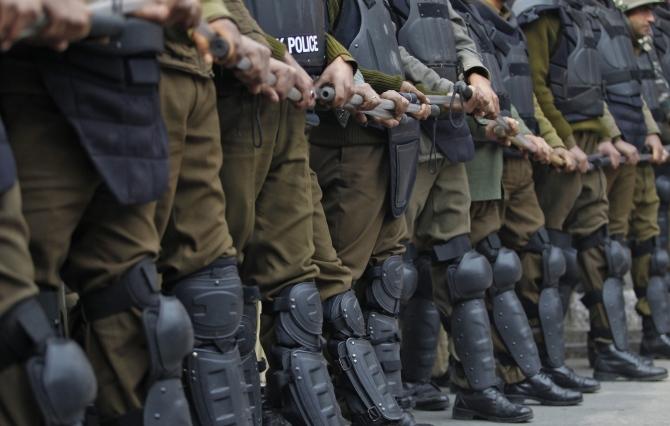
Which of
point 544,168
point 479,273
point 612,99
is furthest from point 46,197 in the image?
point 612,99

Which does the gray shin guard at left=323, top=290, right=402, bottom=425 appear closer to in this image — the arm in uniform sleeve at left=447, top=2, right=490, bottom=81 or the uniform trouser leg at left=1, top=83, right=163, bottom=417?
the uniform trouser leg at left=1, top=83, right=163, bottom=417

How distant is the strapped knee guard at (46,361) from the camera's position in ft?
10.4

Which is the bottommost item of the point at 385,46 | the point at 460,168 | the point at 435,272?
the point at 435,272

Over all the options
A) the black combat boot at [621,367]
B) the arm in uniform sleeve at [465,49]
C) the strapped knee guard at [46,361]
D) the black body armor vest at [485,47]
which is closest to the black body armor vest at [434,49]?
the arm in uniform sleeve at [465,49]

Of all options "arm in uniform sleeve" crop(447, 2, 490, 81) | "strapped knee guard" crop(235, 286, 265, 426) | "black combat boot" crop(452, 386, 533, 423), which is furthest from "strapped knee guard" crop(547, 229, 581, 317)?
"strapped knee guard" crop(235, 286, 265, 426)

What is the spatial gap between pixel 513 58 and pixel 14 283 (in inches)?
182

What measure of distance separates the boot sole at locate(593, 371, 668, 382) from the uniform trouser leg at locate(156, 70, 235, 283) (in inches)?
186

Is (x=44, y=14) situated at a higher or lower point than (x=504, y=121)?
higher

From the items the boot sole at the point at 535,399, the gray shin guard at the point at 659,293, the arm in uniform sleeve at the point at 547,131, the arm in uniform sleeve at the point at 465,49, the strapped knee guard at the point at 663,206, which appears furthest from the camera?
the strapped knee guard at the point at 663,206

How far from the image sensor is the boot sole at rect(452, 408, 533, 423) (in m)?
6.55

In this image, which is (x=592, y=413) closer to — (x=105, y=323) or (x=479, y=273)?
(x=479, y=273)

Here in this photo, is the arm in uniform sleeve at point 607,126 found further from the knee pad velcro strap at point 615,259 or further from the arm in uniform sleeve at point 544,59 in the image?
the knee pad velcro strap at point 615,259

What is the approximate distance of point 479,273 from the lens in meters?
6.38

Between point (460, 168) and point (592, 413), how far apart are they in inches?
51.5
